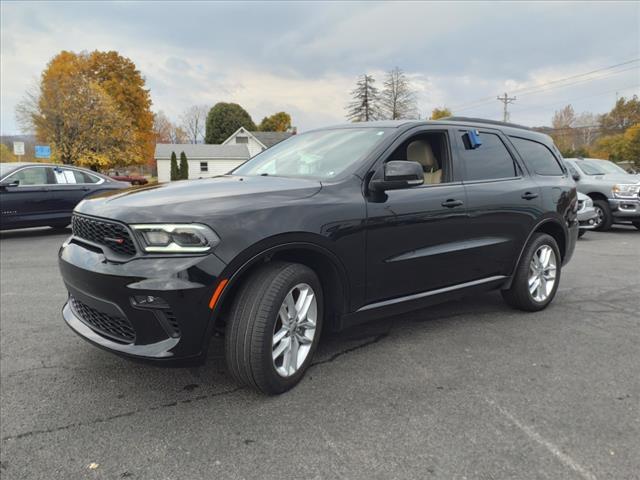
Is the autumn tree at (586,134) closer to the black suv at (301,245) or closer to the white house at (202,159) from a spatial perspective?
the white house at (202,159)

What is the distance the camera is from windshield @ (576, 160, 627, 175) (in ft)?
39.6

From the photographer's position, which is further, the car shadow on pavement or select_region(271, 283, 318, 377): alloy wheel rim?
the car shadow on pavement

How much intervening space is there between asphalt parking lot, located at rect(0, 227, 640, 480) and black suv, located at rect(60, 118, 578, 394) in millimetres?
366

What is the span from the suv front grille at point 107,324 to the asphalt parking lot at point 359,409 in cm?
43

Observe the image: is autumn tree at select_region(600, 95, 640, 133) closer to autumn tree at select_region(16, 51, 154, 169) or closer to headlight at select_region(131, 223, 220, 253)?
autumn tree at select_region(16, 51, 154, 169)

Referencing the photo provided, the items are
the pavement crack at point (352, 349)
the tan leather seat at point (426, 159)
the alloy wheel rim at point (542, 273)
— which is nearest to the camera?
the pavement crack at point (352, 349)

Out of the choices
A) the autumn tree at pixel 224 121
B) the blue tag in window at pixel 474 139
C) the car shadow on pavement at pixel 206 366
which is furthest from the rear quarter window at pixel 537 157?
the autumn tree at pixel 224 121

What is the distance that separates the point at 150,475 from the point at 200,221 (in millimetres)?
1217

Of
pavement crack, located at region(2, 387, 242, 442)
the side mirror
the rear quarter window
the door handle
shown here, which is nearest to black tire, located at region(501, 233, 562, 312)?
the rear quarter window

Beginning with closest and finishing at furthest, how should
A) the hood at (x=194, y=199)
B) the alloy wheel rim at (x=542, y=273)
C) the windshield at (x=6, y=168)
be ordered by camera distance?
the hood at (x=194, y=199) < the alloy wheel rim at (x=542, y=273) < the windshield at (x=6, y=168)

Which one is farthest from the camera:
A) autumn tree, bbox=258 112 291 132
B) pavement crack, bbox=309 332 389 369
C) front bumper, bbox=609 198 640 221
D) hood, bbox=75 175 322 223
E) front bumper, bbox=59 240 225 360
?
autumn tree, bbox=258 112 291 132

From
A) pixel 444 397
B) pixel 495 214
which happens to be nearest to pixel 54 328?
pixel 444 397

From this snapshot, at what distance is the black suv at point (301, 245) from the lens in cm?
250

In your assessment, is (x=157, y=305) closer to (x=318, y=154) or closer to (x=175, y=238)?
(x=175, y=238)
